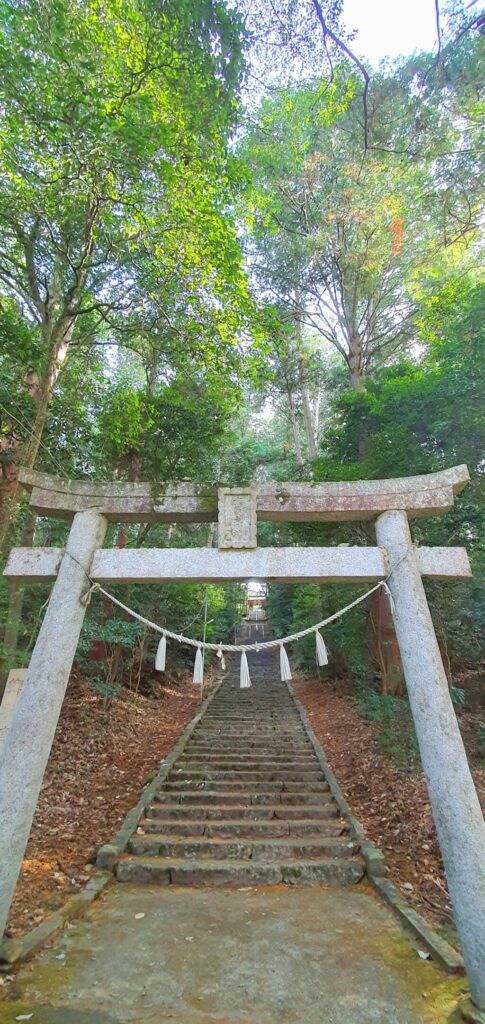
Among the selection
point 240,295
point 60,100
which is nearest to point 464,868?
point 240,295

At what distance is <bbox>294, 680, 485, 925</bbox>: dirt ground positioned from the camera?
4.93m

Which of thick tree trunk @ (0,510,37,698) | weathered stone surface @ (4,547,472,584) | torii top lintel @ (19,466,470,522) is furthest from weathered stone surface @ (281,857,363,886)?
thick tree trunk @ (0,510,37,698)

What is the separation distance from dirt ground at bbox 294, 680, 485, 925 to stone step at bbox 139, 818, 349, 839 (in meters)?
0.59

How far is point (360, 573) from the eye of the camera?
4.66 metres

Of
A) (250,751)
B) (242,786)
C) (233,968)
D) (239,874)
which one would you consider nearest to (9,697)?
(233,968)

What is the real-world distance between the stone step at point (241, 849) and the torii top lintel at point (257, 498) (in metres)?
4.03

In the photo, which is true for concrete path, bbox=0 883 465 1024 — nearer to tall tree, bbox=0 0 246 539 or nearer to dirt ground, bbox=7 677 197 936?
dirt ground, bbox=7 677 197 936

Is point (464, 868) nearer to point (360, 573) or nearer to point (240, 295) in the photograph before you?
point (360, 573)

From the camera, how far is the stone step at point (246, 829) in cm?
597

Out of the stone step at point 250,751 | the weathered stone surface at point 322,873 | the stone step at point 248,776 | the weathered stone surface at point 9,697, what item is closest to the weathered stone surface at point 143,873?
the weathered stone surface at point 322,873

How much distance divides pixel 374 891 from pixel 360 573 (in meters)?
3.52

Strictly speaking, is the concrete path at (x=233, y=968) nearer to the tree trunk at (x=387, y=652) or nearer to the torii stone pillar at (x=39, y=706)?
the torii stone pillar at (x=39, y=706)

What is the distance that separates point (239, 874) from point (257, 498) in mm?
4289

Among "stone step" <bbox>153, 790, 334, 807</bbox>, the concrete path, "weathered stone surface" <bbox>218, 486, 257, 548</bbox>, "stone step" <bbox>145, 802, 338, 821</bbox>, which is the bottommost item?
the concrete path
